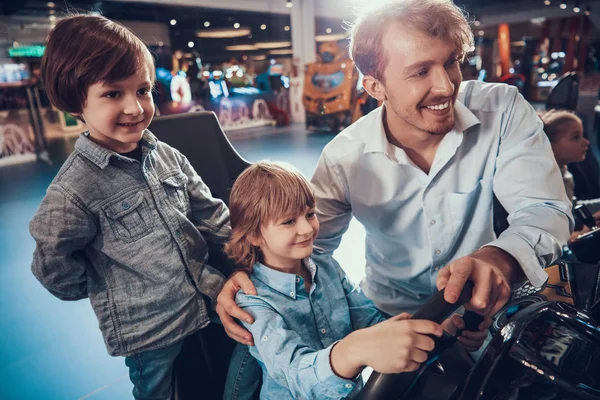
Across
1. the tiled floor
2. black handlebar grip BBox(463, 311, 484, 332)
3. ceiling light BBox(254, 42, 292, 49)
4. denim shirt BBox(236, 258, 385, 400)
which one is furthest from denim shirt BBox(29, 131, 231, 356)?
ceiling light BBox(254, 42, 292, 49)

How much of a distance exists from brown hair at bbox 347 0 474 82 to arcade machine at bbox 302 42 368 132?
6.21 meters

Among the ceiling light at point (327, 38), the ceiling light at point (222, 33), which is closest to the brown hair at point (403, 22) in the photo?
the ceiling light at point (222, 33)

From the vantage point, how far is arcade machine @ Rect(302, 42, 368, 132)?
7359mm

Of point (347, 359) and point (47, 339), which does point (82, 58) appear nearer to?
point (347, 359)

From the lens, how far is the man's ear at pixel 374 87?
1.23 m

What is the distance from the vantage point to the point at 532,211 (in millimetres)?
1016

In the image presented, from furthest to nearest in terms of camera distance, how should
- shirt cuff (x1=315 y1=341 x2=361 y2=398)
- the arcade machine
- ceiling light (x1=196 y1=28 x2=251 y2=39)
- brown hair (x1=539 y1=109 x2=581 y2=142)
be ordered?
1. ceiling light (x1=196 y1=28 x2=251 y2=39)
2. the arcade machine
3. brown hair (x1=539 y1=109 x2=581 y2=142)
4. shirt cuff (x1=315 y1=341 x2=361 y2=398)

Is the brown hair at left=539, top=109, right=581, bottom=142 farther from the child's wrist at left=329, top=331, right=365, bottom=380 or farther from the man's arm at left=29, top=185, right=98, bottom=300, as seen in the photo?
the man's arm at left=29, top=185, right=98, bottom=300

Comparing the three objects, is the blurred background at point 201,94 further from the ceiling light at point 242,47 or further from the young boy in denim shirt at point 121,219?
the young boy in denim shirt at point 121,219

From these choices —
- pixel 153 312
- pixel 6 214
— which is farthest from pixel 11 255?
pixel 153 312

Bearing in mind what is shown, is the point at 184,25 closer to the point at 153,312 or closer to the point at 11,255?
the point at 11,255

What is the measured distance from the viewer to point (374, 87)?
1252 millimetres

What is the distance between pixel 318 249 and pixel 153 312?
1.51ft

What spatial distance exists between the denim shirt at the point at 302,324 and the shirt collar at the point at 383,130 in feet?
1.17
